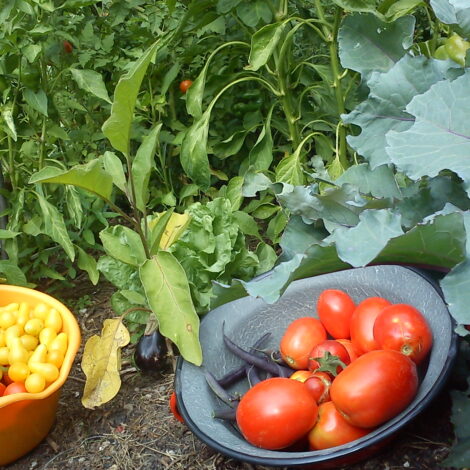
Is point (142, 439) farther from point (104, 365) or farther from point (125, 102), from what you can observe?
point (125, 102)

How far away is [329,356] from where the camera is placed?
123 centimetres

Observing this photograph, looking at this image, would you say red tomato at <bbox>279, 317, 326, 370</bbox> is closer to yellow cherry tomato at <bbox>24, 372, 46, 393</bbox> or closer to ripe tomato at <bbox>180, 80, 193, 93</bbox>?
yellow cherry tomato at <bbox>24, 372, 46, 393</bbox>

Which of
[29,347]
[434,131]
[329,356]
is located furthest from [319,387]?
[29,347]

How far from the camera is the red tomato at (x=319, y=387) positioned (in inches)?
47.7

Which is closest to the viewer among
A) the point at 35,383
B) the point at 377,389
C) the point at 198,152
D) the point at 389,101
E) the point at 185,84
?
the point at 377,389

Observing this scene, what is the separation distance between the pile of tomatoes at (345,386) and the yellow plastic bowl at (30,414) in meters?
0.49

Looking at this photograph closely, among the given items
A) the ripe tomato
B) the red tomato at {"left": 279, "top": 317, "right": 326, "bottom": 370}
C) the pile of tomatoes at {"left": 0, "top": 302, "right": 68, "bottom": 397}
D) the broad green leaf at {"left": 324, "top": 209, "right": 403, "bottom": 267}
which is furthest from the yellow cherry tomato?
the ripe tomato

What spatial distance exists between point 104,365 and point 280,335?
0.43 m

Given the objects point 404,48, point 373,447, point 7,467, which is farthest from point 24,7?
point 373,447

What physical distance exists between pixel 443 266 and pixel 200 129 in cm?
109

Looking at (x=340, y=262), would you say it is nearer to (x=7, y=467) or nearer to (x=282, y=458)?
(x=282, y=458)

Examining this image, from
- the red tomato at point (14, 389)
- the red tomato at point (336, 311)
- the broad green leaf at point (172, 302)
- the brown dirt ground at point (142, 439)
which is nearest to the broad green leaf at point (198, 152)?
the broad green leaf at point (172, 302)

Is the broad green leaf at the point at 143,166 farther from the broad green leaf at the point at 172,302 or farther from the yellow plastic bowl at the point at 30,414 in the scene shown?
the yellow plastic bowl at the point at 30,414

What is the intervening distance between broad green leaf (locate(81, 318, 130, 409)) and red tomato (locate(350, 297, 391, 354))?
579 mm
